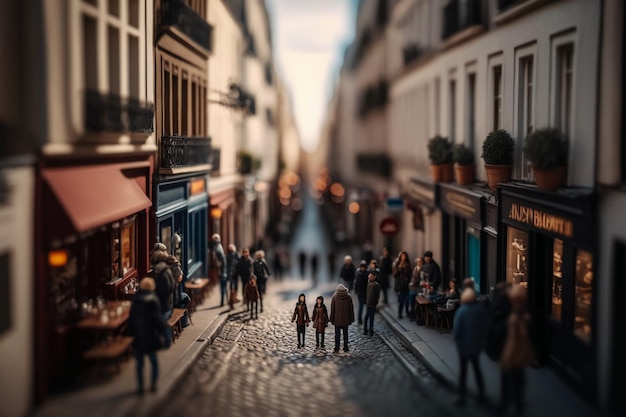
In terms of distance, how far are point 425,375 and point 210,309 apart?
325 inches

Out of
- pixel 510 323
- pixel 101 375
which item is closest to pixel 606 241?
pixel 510 323

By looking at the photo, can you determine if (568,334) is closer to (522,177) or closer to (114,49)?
(522,177)

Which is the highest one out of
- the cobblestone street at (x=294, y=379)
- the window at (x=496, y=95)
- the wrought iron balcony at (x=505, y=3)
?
the wrought iron balcony at (x=505, y=3)

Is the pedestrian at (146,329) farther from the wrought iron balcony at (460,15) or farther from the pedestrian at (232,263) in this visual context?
the wrought iron balcony at (460,15)

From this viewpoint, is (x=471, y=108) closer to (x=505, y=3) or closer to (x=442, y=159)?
(x=442, y=159)

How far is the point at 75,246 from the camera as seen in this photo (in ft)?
46.4

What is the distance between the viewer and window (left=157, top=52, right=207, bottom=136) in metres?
19.8

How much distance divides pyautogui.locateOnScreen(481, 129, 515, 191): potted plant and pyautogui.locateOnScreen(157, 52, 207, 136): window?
26.0 ft

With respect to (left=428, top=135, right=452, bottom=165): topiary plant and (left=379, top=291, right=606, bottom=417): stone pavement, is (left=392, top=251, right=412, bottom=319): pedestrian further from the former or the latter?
(left=428, top=135, right=452, bottom=165): topiary plant

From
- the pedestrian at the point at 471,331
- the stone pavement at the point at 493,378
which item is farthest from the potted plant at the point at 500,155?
the pedestrian at the point at 471,331

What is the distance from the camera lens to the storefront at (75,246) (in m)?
12.3

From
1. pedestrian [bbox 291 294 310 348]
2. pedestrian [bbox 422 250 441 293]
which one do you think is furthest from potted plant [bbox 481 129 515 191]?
pedestrian [bbox 291 294 310 348]

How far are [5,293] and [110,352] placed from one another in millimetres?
2496

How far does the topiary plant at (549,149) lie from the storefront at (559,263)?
600 mm
